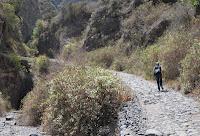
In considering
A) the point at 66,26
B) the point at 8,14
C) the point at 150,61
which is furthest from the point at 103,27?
the point at 150,61

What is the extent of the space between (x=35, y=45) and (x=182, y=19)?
169 feet

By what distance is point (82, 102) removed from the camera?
20062mm

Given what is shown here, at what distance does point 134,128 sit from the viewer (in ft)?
54.5

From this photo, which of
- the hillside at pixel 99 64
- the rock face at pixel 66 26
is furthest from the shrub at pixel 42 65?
the rock face at pixel 66 26

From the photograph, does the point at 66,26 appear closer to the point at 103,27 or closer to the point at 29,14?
the point at 103,27

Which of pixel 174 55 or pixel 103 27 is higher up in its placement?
pixel 103 27

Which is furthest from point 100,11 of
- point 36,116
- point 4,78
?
point 36,116

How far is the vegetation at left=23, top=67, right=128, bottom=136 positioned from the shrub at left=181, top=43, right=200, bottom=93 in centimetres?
396

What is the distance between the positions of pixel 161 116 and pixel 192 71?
6765 mm

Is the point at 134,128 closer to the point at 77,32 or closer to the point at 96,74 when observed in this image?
the point at 96,74

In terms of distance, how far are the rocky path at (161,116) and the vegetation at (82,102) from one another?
79cm

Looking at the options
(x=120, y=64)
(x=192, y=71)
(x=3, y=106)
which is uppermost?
(x=120, y=64)

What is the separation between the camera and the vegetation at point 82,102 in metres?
19.5

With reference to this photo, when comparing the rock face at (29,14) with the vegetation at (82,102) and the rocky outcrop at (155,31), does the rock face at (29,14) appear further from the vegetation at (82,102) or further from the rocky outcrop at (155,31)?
the vegetation at (82,102)
